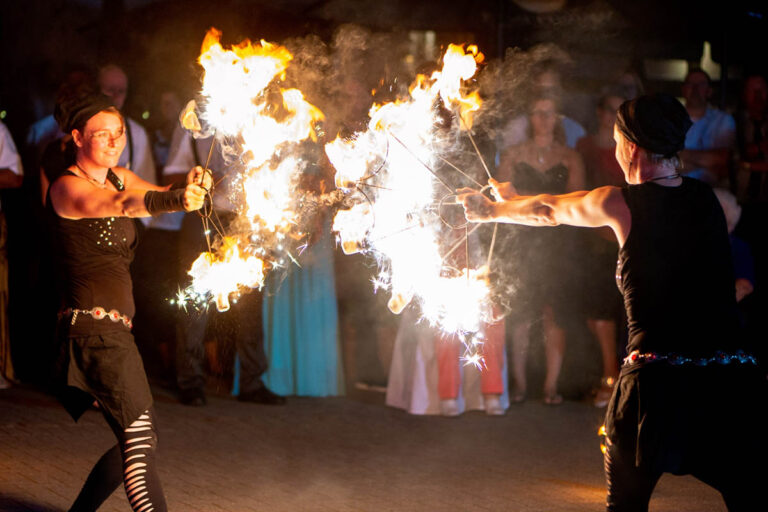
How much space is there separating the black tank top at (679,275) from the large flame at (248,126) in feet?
6.71

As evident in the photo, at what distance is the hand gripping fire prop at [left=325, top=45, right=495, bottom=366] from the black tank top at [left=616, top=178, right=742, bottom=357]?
155 cm

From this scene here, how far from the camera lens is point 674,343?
3662mm

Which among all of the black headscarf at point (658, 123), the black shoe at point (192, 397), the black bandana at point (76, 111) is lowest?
the black shoe at point (192, 397)

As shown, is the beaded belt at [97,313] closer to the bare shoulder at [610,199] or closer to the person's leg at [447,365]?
the bare shoulder at [610,199]

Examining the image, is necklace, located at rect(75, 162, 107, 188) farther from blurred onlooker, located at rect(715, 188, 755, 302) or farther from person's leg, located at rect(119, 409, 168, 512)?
blurred onlooker, located at rect(715, 188, 755, 302)

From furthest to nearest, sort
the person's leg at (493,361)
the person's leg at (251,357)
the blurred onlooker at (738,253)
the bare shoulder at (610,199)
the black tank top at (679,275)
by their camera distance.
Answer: the person's leg at (251,357), the person's leg at (493,361), the blurred onlooker at (738,253), the bare shoulder at (610,199), the black tank top at (679,275)

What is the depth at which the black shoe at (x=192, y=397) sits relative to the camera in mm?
8031

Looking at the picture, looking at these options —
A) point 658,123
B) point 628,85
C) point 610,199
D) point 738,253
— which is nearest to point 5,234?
point 628,85

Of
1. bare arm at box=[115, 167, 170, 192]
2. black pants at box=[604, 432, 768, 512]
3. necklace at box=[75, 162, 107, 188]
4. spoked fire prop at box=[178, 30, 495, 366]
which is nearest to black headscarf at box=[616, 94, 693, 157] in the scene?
black pants at box=[604, 432, 768, 512]

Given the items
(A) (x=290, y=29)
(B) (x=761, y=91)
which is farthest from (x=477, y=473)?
(A) (x=290, y=29)

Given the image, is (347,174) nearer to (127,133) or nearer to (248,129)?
(248,129)

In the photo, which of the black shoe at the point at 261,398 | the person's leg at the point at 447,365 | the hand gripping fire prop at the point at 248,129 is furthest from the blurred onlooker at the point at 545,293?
the hand gripping fire prop at the point at 248,129

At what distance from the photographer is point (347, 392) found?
8.73 meters

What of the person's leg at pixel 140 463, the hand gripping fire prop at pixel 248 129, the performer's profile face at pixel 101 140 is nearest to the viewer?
the person's leg at pixel 140 463
